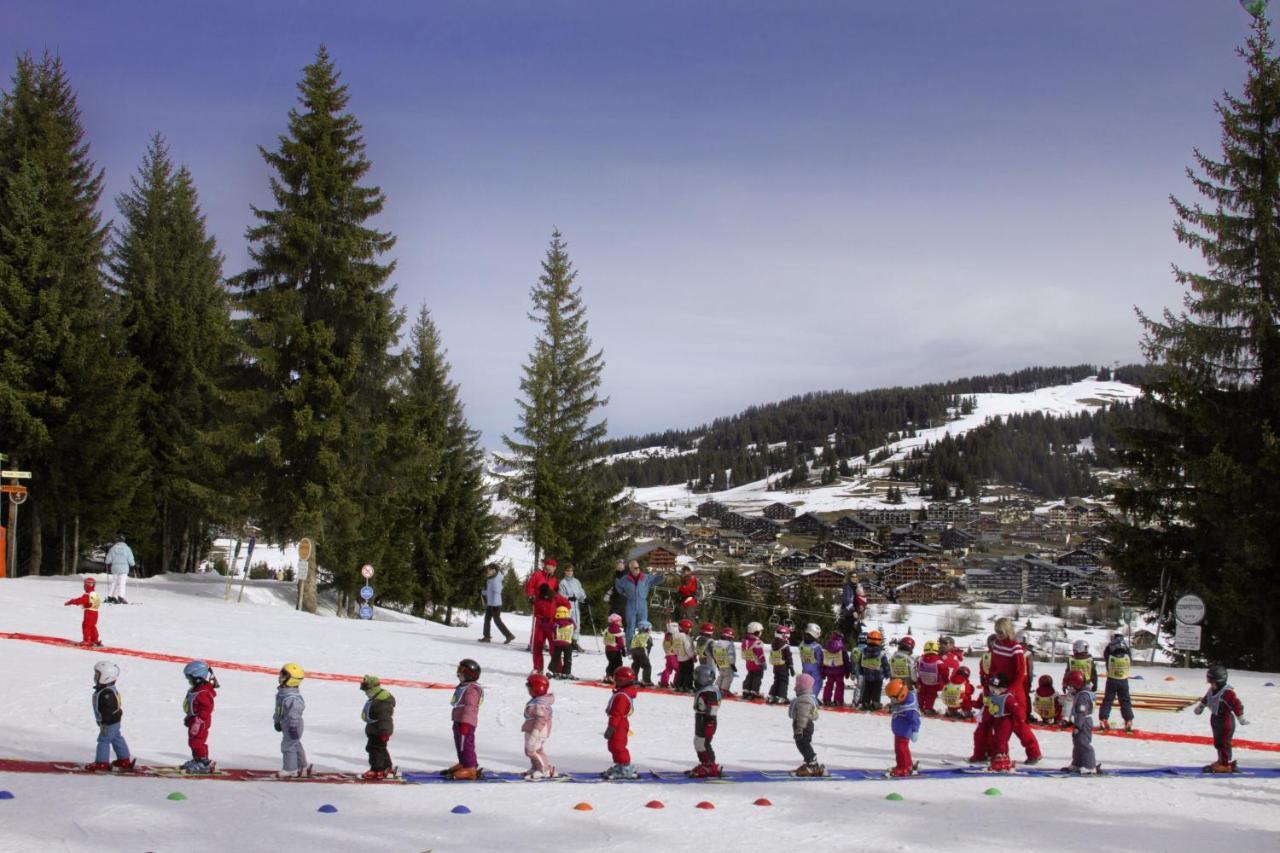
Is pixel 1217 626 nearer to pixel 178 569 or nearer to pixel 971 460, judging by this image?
pixel 178 569

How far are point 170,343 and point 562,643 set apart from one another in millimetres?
27210

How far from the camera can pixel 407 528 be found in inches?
1756

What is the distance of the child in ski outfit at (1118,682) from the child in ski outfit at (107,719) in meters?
13.1

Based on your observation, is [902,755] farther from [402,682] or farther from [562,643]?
[402,682]

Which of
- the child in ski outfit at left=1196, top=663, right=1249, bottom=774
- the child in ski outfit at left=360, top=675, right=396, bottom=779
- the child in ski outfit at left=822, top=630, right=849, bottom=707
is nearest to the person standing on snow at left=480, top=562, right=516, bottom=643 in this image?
the child in ski outfit at left=822, top=630, right=849, bottom=707

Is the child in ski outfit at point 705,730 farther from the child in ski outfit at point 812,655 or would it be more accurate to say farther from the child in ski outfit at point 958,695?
the child in ski outfit at point 958,695

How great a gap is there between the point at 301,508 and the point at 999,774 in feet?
69.4

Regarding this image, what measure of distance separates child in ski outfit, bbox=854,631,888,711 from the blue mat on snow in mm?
4515

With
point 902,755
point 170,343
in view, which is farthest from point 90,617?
point 170,343

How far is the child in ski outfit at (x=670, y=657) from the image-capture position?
17.6 m

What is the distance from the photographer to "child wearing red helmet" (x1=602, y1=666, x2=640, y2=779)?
11.1m

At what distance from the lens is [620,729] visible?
11.2m

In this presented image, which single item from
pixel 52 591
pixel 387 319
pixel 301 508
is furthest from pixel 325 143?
pixel 52 591

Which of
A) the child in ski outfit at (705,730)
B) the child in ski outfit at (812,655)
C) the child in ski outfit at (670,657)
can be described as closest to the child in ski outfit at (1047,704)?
the child in ski outfit at (812,655)
